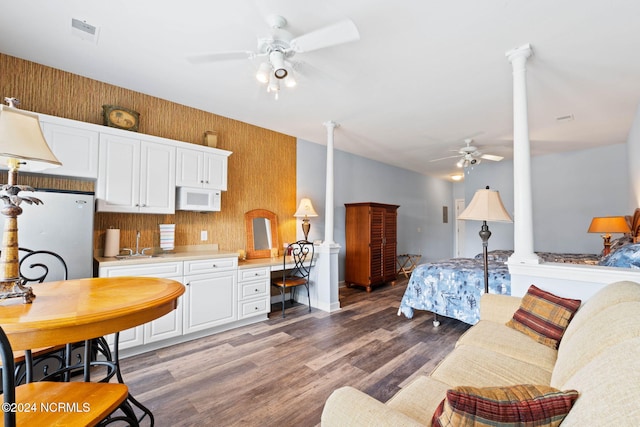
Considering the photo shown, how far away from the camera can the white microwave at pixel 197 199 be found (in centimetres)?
326

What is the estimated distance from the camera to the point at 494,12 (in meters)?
1.95

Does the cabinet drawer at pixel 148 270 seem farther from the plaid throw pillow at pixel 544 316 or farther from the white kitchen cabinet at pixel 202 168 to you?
the plaid throw pillow at pixel 544 316

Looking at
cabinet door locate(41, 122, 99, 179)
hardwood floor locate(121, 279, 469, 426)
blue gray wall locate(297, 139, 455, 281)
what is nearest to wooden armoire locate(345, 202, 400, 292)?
blue gray wall locate(297, 139, 455, 281)

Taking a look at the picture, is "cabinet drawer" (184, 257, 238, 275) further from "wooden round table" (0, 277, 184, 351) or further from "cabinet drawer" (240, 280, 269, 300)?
"wooden round table" (0, 277, 184, 351)

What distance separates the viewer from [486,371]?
4.83 feet

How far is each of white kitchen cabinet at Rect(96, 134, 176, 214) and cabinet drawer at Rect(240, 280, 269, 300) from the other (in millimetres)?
1195

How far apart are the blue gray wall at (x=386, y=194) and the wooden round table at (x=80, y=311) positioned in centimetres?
355

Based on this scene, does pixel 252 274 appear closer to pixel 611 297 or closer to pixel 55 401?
pixel 55 401

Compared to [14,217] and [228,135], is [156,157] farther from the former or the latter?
[14,217]

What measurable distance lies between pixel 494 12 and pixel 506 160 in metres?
5.29

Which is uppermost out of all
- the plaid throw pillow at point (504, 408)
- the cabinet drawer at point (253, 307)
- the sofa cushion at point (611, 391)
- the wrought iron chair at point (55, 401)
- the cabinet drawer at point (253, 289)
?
the sofa cushion at point (611, 391)

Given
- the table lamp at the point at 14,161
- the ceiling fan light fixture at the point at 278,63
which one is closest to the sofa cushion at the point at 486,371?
the table lamp at the point at 14,161

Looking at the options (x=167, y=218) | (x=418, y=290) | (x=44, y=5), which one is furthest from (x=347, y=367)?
(x=44, y=5)

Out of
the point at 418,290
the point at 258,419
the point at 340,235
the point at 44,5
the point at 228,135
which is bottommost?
the point at 258,419
